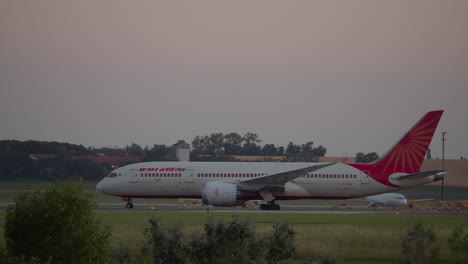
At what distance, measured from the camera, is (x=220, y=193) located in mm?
43594

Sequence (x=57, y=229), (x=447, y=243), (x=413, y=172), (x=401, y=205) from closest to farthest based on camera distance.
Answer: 1. (x=57, y=229)
2. (x=447, y=243)
3. (x=413, y=172)
4. (x=401, y=205)

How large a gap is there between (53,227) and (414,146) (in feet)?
102

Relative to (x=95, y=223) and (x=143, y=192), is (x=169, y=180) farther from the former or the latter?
(x=95, y=223)

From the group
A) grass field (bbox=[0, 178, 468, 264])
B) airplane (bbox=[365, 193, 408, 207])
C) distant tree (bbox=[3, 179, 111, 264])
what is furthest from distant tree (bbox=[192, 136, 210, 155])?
distant tree (bbox=[3, 179, 111, 264])

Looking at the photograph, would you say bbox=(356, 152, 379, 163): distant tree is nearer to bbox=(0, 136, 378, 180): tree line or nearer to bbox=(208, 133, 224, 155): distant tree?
bbox=(0, 136, 378, 180): tree line

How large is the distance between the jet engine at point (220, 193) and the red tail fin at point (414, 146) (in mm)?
9304

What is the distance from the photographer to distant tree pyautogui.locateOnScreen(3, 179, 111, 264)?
1841 cm

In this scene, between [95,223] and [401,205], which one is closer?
[95,223]

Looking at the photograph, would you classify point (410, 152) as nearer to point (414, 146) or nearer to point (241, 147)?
point (414, 146)

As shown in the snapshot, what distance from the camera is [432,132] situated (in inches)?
1791

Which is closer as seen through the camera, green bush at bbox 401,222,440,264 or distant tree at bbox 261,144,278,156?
green bush at bbox 401,222,440,264

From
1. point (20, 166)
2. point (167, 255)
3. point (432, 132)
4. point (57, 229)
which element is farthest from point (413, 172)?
point (20, 166)

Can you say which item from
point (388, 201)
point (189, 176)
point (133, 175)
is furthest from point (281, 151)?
point (189, 176)

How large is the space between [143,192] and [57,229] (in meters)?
28.7
